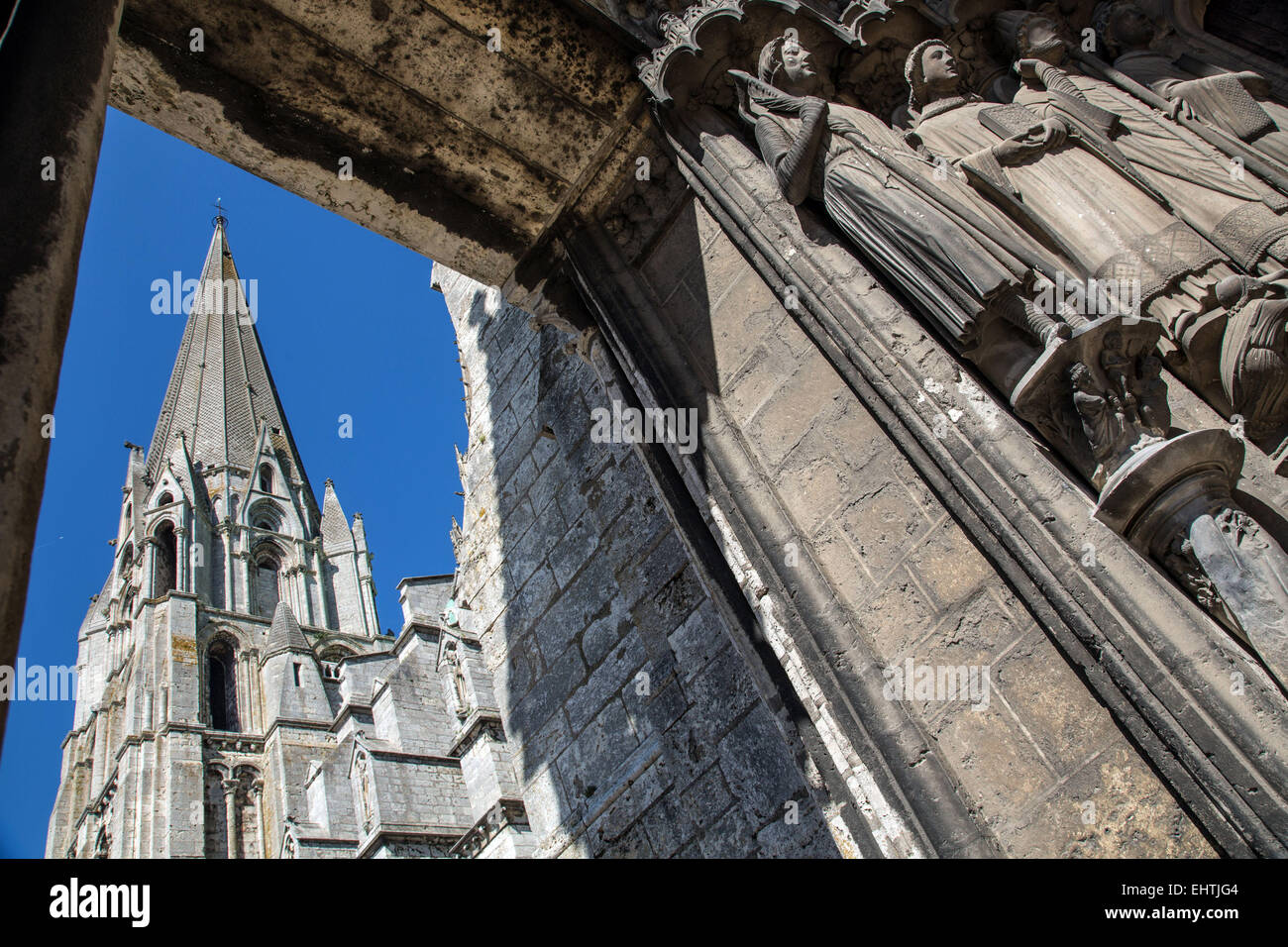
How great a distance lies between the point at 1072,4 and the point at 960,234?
6.58 feet

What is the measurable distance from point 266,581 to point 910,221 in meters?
49.6

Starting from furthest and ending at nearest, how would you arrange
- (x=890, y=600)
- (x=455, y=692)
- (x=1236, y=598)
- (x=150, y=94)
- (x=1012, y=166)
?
1. (x=455, y=692)
2. (x=150, y=94)
3. (x=1012, y=166)
4. (x=890, y=600)
5. (x=1236, y=598)

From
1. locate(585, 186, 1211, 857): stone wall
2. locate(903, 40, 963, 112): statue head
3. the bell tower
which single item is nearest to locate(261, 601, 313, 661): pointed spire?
the bell tower

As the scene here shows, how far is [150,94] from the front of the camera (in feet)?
14.4

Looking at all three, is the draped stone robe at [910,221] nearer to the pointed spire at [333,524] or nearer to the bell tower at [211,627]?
the bell tower at [211,627]

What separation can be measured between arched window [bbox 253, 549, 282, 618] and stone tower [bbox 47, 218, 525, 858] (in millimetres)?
125

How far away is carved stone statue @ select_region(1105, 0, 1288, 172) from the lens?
3.84 meters

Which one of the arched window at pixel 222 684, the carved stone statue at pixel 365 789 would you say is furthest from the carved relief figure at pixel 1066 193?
the arched window at pixel 222 684

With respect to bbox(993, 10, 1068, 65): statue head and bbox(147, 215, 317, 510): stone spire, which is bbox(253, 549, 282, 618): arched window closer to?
bbox(147, 215, 317, 510): stone spire

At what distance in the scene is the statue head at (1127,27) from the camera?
171 inches

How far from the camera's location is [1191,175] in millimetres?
3621

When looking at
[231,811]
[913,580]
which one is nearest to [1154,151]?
[913,580]
